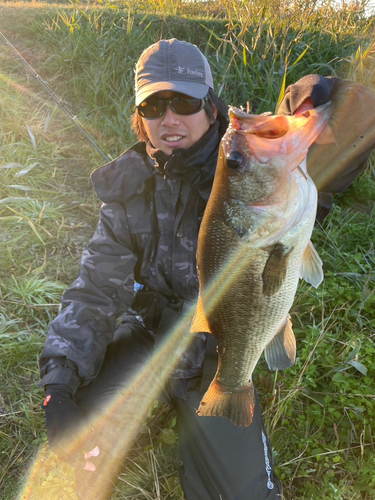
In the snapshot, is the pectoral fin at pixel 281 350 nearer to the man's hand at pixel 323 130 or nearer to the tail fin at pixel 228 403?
the tail fin at pixel 228 403

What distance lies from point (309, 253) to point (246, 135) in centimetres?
57

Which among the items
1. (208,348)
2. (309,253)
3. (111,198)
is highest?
(309,253)

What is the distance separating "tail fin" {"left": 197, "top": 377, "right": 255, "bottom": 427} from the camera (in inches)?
71.3

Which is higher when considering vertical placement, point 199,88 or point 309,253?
point 199,88

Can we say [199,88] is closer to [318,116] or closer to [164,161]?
[164,161]

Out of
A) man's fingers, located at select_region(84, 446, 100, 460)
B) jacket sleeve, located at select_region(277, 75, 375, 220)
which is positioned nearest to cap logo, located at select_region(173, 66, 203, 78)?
jacket sleeve, located at select_region(277, 75, 375, 220)

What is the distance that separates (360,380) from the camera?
2.47 m

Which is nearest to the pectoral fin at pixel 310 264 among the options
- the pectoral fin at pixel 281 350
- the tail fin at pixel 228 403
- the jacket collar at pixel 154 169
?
the pectoral fin at pixel 281 350

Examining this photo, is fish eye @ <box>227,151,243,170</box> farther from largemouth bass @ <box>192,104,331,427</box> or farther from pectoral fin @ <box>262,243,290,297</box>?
pectoral fin @ <box>262,243,290,297</box>

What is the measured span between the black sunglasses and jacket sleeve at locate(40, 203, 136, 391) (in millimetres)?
628

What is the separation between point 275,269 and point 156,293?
1.26 metres

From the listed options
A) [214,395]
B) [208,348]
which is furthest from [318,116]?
[208,348]

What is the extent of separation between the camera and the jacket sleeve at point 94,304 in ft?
7.37

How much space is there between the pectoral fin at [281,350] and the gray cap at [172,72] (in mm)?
1368
